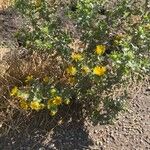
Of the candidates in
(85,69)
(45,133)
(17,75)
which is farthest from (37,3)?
(45,133)

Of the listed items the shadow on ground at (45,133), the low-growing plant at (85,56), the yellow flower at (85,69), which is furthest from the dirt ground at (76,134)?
the yellow flower at (85,69)

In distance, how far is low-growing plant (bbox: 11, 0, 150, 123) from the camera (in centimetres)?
287

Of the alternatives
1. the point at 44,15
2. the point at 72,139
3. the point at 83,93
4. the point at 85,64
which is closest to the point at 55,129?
the point at 72,139

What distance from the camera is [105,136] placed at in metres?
3.14

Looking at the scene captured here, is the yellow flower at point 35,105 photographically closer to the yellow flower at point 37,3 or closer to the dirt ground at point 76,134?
the dirt ground at point 76,134

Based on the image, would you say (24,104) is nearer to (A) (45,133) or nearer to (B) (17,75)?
(A) (45,133)

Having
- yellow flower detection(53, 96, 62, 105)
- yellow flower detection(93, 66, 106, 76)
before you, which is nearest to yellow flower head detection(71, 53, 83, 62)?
yellow flower detection(93, 66, 106, 76)

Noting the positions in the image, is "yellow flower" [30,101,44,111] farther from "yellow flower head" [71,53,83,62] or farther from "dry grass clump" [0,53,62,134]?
"yellow flower head" [71,53,83,62]

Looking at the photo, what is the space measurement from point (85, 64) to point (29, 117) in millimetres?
623

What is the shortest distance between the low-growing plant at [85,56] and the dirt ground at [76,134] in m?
0.15

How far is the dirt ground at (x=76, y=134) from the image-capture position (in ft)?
10.2

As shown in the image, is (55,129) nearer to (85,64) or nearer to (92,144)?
(92,144)

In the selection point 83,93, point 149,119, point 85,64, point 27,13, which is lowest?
point 149,119

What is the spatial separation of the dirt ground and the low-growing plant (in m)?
0.15
